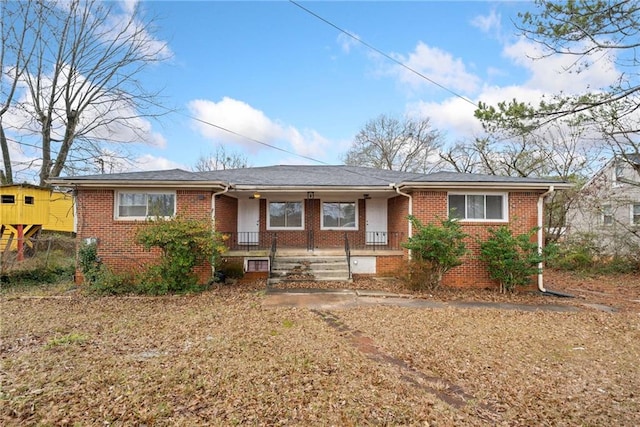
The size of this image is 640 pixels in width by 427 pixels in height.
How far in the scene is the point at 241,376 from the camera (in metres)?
3.58

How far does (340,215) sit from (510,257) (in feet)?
19.4

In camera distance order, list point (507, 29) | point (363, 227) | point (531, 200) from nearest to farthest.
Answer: point (507, 29) < point (531, 200) < point (363, 227)

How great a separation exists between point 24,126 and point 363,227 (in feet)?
52.6

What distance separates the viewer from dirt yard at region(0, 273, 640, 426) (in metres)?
2.91

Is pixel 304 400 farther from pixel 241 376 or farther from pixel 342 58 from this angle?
pixel 342 58

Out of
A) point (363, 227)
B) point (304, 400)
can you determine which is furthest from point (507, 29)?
point (304, 400)

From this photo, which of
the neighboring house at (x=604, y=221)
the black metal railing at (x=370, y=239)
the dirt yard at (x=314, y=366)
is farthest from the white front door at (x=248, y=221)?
the neighboring house at (x=604, y=221)

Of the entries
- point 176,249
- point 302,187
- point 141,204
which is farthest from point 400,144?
point 176,249

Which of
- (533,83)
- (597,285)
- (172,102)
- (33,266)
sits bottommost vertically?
(597,285)

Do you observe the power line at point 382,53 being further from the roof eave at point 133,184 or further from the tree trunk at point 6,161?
the tree trunk at point 6,161

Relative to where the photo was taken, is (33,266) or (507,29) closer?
(507,29)

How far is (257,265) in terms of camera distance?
10.3m

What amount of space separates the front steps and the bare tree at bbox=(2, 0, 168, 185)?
11.6 metres

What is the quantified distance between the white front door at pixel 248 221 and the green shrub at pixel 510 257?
25.4 feet
